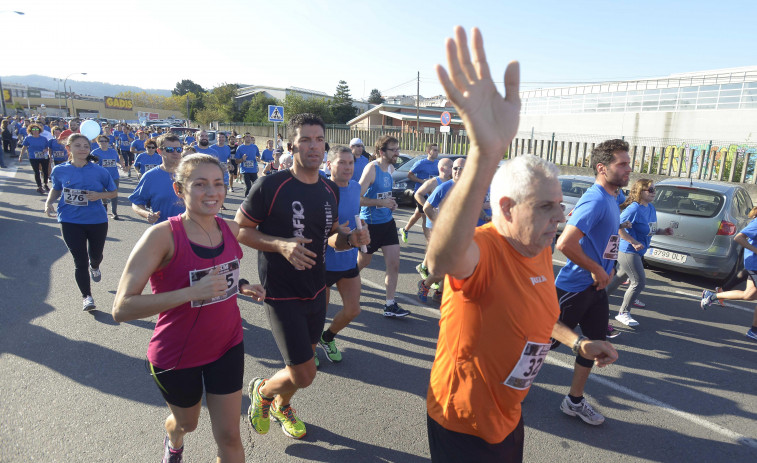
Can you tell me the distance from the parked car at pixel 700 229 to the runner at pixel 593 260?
14.9ft

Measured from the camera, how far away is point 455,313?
1765 mm

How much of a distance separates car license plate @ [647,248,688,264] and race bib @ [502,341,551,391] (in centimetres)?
660

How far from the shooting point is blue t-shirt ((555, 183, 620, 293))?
3.37 metres

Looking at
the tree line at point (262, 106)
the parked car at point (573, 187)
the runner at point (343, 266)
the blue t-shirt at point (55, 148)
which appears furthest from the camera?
the tree line at point (262, 106)

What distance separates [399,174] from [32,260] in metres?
9.39

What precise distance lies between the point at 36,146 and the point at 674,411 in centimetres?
1663

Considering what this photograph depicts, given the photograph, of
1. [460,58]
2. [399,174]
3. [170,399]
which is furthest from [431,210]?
[399,174]

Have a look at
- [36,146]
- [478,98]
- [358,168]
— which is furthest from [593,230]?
[36,146]

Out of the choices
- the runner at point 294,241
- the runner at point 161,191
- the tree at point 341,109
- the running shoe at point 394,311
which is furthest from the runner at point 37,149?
the tree at point 341,109

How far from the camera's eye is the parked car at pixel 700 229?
6.81m

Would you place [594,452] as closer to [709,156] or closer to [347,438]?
[347,438]

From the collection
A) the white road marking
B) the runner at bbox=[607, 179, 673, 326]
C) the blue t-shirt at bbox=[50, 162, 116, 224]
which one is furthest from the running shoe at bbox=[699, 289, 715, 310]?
the blue t-shirt at bbox=[50, 162, 116, 224]

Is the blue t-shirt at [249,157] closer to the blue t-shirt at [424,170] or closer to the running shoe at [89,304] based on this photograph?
the blue t-shirt at [424,170]

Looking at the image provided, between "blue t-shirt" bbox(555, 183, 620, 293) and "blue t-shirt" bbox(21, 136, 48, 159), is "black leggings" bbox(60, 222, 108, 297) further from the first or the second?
"blue t-shirt" bbox(21, 136, 48, 159)
